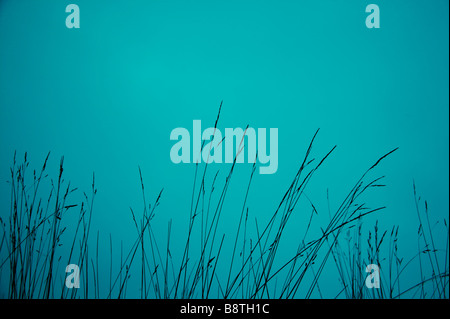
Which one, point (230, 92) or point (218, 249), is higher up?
point (230, 92)

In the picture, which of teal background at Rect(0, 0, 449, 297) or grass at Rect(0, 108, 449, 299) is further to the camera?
teal background at Rect(0, 0, 449, 297)

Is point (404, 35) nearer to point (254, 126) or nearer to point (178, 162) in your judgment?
point (254, 126)

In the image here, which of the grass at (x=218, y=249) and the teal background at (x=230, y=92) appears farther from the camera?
the teal background at (x=230, y=92)

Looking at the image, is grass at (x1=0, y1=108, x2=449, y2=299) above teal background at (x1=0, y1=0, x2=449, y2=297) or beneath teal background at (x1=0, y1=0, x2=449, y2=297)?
beneath

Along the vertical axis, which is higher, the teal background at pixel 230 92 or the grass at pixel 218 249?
the teal background at pixel 230 92

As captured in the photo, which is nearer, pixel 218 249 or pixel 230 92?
pixel 218 249

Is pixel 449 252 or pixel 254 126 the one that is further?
pixel 254 126

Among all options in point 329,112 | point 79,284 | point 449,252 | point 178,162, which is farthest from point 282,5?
point 79,284

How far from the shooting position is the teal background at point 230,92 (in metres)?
2.10

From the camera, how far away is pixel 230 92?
214 cm

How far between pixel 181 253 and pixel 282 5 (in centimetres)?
147

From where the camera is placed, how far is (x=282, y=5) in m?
2.16

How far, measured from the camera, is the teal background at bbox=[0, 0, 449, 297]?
2.10m
